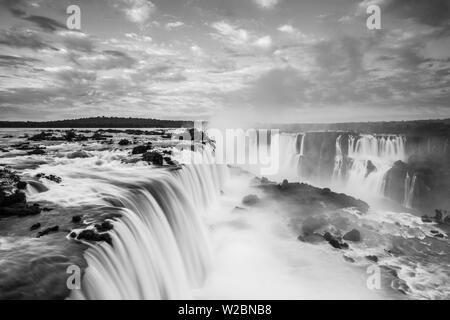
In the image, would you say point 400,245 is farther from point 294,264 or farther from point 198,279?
point 198,279

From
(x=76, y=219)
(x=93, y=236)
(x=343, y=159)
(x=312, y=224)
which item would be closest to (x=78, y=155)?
(x=76, y=219)

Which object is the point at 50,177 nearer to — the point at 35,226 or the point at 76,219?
the point at 35,226

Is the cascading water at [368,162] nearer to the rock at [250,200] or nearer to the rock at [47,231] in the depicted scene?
the rock at [250,200]

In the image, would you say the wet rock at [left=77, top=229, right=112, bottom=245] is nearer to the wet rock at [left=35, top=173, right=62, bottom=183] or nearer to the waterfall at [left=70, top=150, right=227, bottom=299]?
the waterfall at [left=70, top=150, right=227, bottom=299]

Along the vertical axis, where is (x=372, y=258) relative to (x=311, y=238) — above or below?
below

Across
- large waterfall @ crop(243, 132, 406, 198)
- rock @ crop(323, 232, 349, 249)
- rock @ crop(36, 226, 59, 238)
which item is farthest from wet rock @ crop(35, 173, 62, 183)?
large waterfall @ crop(243, 132, 406, 198)

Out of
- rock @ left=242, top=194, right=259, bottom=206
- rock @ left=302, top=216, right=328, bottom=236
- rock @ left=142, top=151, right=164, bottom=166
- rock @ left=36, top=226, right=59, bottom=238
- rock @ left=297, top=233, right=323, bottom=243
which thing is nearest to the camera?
rock @ left=36, top=226, right=59, bottom=238

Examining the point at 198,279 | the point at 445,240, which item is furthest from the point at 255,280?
the point at 445,240
